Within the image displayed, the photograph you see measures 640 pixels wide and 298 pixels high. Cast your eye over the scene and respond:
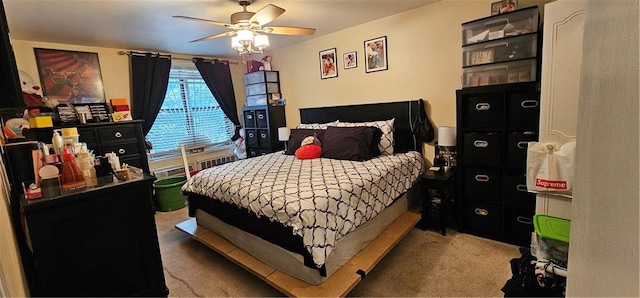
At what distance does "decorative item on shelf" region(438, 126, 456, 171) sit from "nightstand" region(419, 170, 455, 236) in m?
0.13

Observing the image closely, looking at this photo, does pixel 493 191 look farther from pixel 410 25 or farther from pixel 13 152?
pixel 13 152

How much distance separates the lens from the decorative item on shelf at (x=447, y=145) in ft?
9.23

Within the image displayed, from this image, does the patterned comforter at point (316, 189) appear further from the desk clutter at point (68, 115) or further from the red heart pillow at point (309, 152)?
the desk clutter at point (68, 115)

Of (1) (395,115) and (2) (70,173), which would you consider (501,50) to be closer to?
(1) (395,115)

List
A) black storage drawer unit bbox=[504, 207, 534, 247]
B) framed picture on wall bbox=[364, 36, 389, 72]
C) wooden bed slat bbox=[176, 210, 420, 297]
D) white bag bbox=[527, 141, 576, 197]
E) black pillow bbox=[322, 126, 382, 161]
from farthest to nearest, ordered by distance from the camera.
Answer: framed picture on wall bbox=[364, 36, 389, 72] → black pillow bbox=[322, 126, 382, 161] → black storage drawer unit bbox=[504, 207, 534, 247] → wooden bed slat bbox=[176, 210, 420, 297] → white bag bbox=[527, 141, 576, 197]

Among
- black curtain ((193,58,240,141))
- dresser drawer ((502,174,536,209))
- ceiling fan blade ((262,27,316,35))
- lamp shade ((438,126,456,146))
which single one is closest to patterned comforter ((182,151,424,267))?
lamp shade ((438,126,456,146))

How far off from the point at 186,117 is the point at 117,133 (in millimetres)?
1242

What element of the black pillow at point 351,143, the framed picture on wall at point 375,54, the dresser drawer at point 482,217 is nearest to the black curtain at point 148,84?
the black pillow at point 351,143

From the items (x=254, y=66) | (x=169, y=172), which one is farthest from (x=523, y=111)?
(x=169, y=172)

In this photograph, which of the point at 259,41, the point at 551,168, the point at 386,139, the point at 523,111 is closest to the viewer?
the point at 551,168

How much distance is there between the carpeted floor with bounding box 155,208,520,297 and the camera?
1961mm

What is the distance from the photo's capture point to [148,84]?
400cm

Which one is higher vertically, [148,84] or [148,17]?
[148,17]

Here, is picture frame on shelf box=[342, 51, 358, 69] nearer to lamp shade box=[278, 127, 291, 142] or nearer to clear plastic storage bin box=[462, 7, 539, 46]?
lamp shade box=[278, 127, 291, 142]
